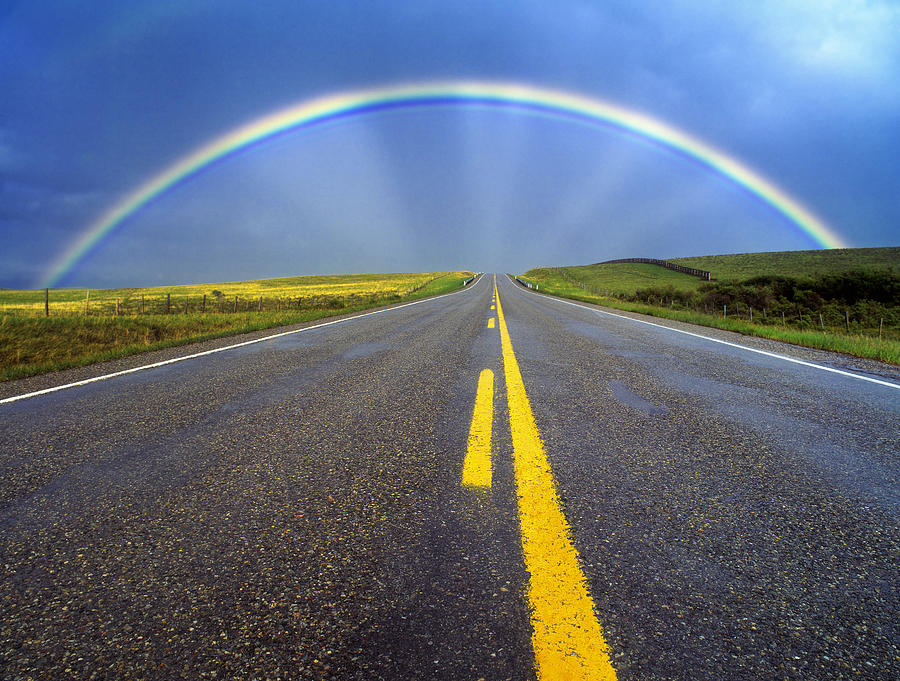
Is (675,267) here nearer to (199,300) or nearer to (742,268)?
(742,268)

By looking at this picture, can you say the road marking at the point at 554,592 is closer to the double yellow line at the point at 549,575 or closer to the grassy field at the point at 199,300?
the double yellow line at the point at 549,575

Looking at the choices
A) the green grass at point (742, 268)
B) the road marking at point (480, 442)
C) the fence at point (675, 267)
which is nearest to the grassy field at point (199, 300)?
the road marking at point (480, 442)

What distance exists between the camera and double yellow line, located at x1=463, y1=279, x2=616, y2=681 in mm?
1104

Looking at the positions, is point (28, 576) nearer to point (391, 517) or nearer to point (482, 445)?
point (391, 517)

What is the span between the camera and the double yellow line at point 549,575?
1.10 m

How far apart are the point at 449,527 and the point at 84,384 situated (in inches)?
193

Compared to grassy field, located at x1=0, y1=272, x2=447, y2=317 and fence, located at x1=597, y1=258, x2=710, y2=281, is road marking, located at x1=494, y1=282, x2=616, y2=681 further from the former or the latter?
fence, located at x1=597, y1=258, x2=710, y2=281

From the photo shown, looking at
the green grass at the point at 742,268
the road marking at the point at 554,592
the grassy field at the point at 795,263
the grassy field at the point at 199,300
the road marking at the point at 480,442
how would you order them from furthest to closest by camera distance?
the grassy field at the point at 795,263, the green grass at the point at 742,268, the grassy field at the point at 199,300, the road marking at the point at 480,442, the road marking at the point at 554,592

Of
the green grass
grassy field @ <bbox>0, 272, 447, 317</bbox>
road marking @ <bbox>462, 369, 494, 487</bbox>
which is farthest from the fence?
road marking @ <bbox>462, 369, 494, 487</bbox>

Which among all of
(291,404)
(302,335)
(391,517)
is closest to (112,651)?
(391,517)

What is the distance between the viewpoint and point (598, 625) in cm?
122

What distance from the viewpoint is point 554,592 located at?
1.35 m

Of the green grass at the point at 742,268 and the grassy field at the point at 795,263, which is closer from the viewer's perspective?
the green grass at the point at 742,268

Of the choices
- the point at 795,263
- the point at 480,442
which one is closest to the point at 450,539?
the point at 480,442
